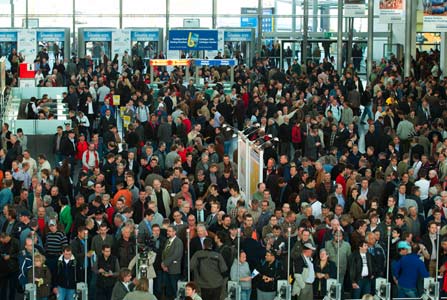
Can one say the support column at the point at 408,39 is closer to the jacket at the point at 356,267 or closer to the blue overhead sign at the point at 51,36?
the blue overhead sign at the point at 51,36

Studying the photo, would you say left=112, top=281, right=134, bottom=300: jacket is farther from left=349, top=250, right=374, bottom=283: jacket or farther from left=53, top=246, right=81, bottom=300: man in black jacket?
left=349, top=250, right=374, bottom=283: jacket

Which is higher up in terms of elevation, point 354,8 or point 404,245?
point 354,8

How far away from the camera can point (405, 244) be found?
54.0 ft

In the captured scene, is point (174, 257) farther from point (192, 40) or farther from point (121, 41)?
point (121, 41)

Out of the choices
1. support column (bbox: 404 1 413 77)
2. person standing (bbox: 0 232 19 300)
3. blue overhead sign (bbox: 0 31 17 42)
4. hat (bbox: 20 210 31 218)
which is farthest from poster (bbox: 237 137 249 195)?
blue overhead sign (bbox: 0 31 17 42)

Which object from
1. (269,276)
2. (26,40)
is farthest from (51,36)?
(269,276)

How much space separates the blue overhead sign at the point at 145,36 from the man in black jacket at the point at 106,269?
33082mm

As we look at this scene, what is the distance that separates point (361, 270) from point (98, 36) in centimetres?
3349

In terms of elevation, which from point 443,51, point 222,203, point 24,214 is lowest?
point 222,203

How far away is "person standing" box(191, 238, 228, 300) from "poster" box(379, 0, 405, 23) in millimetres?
23490

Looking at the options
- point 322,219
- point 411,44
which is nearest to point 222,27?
point 411,44

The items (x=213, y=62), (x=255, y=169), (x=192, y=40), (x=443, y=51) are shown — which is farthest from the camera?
(x=443, y=51)

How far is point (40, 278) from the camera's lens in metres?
15.7

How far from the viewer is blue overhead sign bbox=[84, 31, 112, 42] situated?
159 feet
